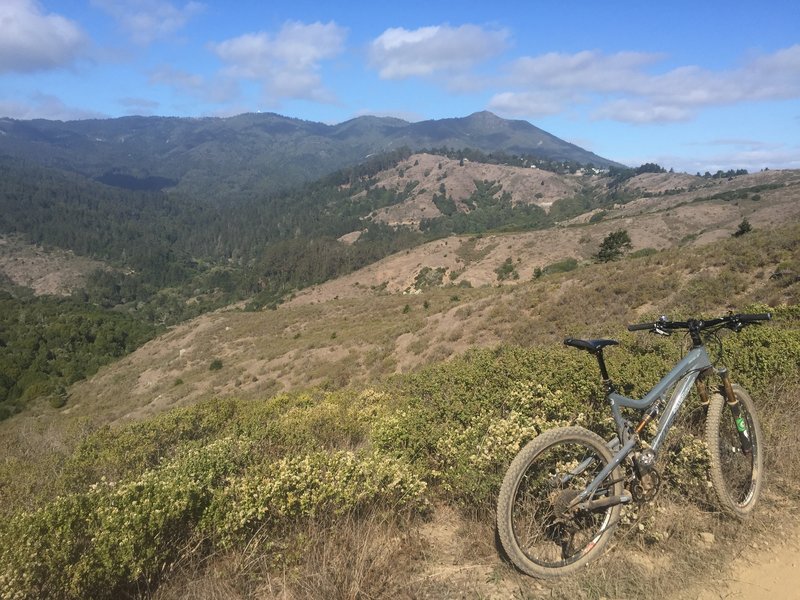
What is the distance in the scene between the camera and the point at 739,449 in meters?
4.16

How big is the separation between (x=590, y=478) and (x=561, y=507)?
1.25 ft

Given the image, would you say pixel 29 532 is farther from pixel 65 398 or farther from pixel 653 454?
pixel 65 398

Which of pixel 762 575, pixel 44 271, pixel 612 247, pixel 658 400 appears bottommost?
pixel 44 271

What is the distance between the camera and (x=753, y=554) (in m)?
3.44

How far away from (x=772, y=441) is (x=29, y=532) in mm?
6638

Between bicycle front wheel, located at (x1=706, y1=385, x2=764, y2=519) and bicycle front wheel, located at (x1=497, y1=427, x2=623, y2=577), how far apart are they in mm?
1258

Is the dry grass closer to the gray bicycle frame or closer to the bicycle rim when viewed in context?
the bicycle rim

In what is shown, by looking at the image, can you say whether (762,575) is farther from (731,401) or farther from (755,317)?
(755,317)

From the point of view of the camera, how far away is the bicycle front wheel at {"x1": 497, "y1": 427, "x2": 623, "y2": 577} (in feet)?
10.5

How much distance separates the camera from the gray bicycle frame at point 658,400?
3285mm

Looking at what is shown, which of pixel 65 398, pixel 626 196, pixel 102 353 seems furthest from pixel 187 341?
pixel 626 196

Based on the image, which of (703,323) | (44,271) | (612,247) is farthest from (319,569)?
(44,271)

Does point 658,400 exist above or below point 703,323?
below

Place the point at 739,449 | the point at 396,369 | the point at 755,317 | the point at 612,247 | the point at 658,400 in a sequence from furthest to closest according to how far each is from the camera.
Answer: the point at 612,247
the point at 396,369
the point at 739,449
the point at 755,317
the point at 658,400
